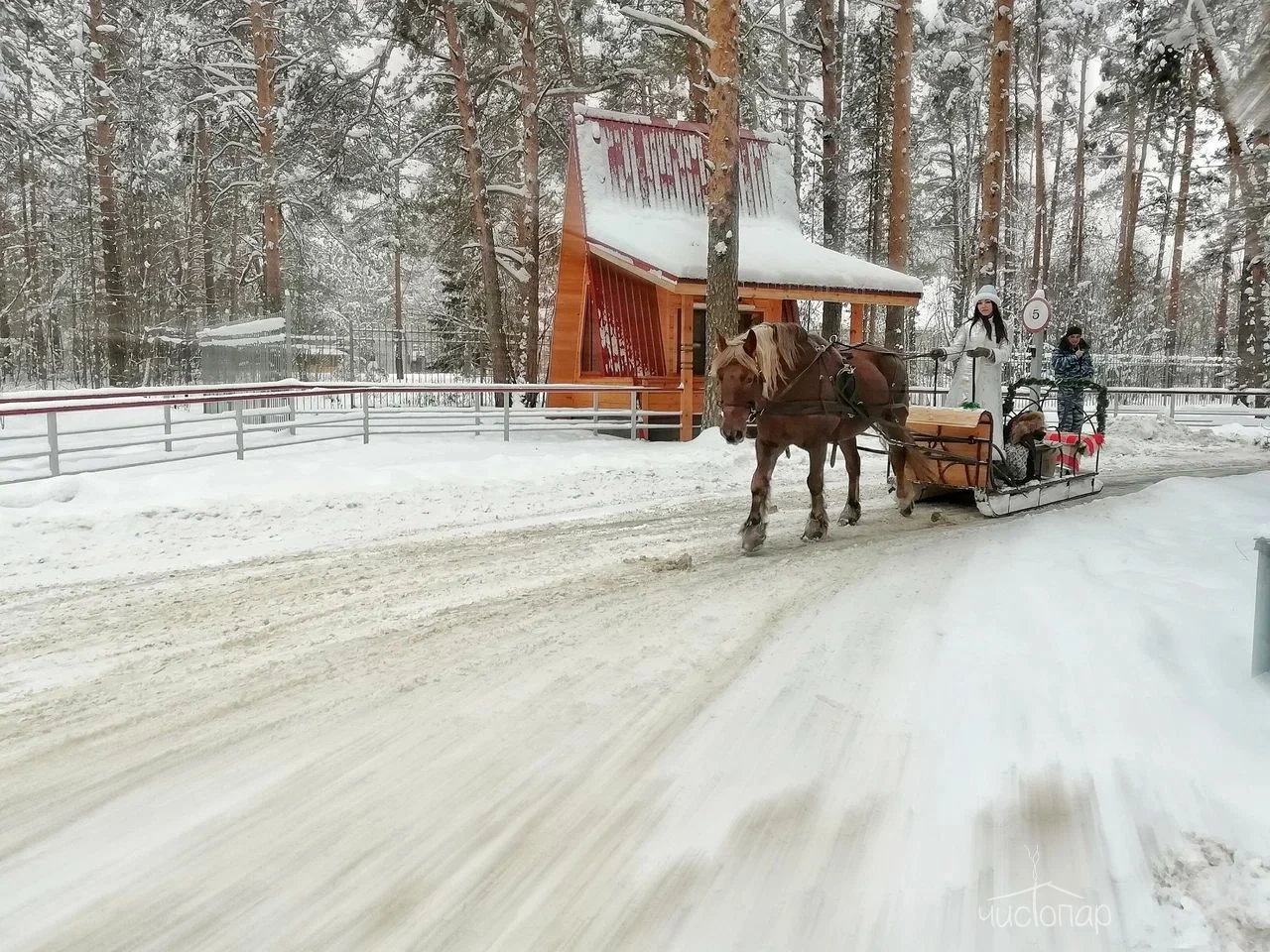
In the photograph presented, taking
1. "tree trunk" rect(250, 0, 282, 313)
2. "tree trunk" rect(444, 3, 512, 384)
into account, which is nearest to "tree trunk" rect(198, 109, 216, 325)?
"tree trunk" rect(250, 0, 282, 313)

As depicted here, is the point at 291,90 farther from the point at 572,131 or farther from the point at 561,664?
the point at 561,664

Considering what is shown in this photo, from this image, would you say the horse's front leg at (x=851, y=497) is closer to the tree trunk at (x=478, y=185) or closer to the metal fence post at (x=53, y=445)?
the metal fence post at (x=53, y=445)

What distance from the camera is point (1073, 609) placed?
426cm

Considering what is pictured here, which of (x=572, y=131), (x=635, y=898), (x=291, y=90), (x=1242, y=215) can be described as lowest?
(x=635, y=898)

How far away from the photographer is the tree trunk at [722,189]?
12125 millimetres

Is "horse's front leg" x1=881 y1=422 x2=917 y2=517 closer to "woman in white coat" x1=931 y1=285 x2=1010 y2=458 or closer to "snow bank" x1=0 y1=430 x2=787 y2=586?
"woman in white coat" x1=931 y1=285 x2=1010 y2=458

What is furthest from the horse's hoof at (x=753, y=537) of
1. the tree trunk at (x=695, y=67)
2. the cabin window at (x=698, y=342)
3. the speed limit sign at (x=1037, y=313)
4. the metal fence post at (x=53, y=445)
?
the tree trunk at (x=695, y=67)

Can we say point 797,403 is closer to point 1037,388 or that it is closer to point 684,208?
point 1037,388

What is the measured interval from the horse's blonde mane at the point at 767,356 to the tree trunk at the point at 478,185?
14.7 metres

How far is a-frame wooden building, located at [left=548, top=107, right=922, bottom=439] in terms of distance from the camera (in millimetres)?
14336

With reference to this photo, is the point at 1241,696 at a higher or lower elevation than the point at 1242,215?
lower

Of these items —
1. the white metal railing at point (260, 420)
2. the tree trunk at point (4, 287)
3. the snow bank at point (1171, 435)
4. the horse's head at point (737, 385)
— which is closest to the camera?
the horse's head at point (737, 385)

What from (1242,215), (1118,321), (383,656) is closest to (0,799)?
(383,656)

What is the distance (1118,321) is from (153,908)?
102 feet
